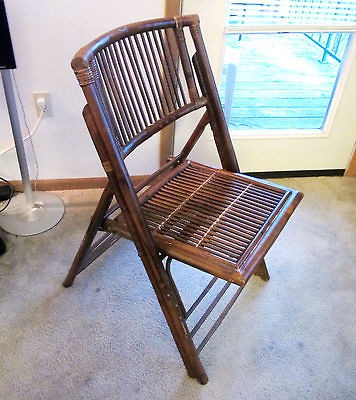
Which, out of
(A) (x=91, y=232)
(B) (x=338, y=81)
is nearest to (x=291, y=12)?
(B) (x=338, y=81)

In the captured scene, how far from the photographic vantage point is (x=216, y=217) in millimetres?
1049

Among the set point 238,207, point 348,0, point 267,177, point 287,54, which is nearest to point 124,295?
point 238,207

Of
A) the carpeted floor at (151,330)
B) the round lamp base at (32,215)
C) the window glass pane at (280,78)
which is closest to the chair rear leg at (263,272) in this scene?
the carpeted floor at (151,330)

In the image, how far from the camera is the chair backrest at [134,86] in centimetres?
85

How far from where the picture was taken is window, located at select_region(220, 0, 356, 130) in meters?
1.44

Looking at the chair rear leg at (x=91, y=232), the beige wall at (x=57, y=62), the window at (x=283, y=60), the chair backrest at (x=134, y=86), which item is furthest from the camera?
the window at (x=283, y=60)

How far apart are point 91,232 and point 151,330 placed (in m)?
0.35

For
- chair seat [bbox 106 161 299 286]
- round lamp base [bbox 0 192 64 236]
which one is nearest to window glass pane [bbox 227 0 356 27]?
chair seat [bbox 106 161 299 286]

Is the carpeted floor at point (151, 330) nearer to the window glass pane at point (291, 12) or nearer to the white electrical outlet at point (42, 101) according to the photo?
the white electrical outlet at point (42, 101)

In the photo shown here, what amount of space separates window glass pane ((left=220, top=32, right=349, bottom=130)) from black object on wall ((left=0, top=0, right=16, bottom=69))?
76 cm

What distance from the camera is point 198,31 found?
1.11 meters

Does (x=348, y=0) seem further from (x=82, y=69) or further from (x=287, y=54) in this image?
(x=82, y=69)

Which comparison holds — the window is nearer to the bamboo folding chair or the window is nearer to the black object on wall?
the bamboo folding chair

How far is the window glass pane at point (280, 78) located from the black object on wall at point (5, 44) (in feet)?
2.51
